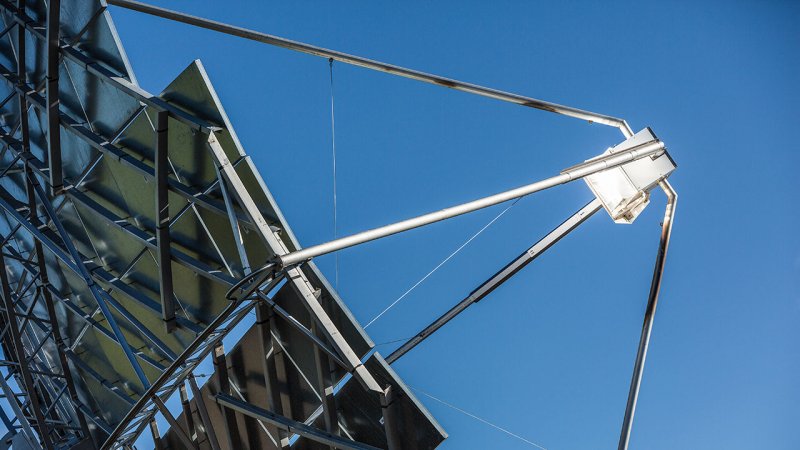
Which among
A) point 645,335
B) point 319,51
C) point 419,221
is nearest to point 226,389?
point 419,221

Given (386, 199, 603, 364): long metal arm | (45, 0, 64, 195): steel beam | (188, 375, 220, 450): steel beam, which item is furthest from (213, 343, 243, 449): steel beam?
(45, 0, 64, 195): steel beam

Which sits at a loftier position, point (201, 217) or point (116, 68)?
→ point (116, 68)

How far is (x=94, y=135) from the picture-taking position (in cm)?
1672

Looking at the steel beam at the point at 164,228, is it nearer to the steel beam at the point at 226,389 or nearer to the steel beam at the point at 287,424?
the steel beam at the point at 226,389

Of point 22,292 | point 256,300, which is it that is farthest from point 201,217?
point 22,292

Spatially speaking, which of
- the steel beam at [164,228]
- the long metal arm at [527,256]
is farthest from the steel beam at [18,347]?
the long metal arm at [527,256]

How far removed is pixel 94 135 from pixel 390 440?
32.4 ft

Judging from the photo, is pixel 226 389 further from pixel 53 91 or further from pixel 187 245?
pixel 53 91

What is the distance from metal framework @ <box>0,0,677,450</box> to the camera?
13.7 meters

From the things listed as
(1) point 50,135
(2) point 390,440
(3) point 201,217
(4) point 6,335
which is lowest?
(2) point 390,440

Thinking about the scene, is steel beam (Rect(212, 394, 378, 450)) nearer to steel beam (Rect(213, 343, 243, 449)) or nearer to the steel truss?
the steel truss

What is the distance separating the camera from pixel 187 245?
54.3 ft

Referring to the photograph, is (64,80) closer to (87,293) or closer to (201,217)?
(201,217)

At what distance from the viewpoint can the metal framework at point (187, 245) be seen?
45.0 ft
